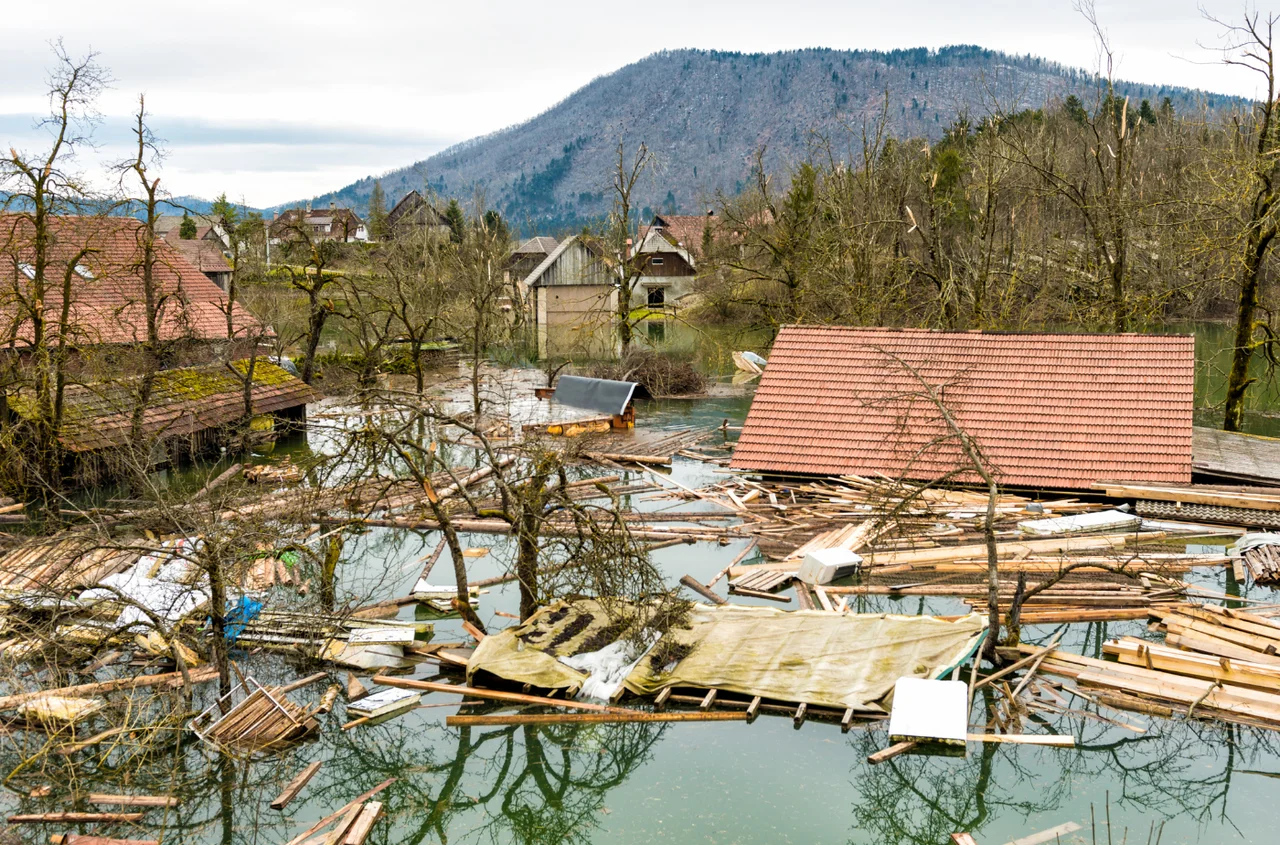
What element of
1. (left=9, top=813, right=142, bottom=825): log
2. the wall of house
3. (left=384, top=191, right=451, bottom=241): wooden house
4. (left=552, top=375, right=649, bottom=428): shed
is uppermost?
(left=384, top=191, right=451, bottom=241): wooden house

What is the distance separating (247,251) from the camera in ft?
158

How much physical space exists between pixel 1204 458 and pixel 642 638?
1330cm

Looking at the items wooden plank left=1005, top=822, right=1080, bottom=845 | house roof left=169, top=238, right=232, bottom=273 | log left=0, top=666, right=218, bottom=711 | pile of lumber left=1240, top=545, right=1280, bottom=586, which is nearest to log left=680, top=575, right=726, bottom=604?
wooden plank left=1005, top=822, right=1080, bottom=845

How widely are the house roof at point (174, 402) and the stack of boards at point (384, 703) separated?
936 cm

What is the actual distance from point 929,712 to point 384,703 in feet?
19.8

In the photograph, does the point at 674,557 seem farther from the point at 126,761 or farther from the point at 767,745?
the point at 126,761

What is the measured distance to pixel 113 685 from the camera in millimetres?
11953

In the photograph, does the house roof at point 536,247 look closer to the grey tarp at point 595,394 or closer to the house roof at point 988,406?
the grey tarp at point 595,394

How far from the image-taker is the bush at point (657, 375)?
33.9 meters

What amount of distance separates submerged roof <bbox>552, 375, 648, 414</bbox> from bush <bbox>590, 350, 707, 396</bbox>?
4.00 meters

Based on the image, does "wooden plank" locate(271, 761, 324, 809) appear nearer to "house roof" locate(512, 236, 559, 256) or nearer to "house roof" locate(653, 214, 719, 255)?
"house roof" locate(653, 214, 719, 255)

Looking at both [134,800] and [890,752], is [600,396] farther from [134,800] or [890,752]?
[134,800]

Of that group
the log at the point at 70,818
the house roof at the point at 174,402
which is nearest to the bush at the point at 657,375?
the house roof at the point at 174,402

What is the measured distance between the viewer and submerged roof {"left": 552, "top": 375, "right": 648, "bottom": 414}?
2786 centimetres
